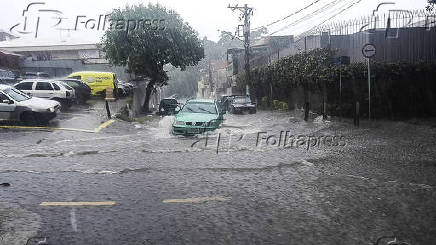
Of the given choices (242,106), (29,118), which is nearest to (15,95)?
(29,118)

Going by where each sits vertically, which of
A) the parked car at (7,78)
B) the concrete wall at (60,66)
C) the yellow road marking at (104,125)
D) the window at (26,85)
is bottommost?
the yellow road marking at (104,125)

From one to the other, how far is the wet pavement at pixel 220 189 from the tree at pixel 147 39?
15.4m

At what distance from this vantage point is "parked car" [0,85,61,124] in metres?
15.6

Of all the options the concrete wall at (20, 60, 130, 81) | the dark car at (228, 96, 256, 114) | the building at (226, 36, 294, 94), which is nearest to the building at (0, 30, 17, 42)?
the concrete wall at (20, 60, 130, 81)

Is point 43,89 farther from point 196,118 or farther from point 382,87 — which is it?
point 382,87

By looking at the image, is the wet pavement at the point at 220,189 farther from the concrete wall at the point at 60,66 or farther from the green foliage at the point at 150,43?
the concrete wall at the point at 60,66

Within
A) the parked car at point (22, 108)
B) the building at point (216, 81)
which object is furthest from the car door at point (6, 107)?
the building at point (216, 81)

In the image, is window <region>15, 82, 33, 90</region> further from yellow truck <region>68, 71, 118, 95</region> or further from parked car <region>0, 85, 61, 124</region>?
yellow truck <region>68, 71, 118, 95</region>

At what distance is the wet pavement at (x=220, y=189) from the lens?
5.30 m

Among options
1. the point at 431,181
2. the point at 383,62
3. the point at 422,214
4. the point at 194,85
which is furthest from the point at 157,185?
the point at 194,85

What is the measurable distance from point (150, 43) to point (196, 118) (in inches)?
582

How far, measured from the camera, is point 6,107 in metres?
15.6

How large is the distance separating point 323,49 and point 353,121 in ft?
17.3

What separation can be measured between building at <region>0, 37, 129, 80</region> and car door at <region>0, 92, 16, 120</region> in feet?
83.5
